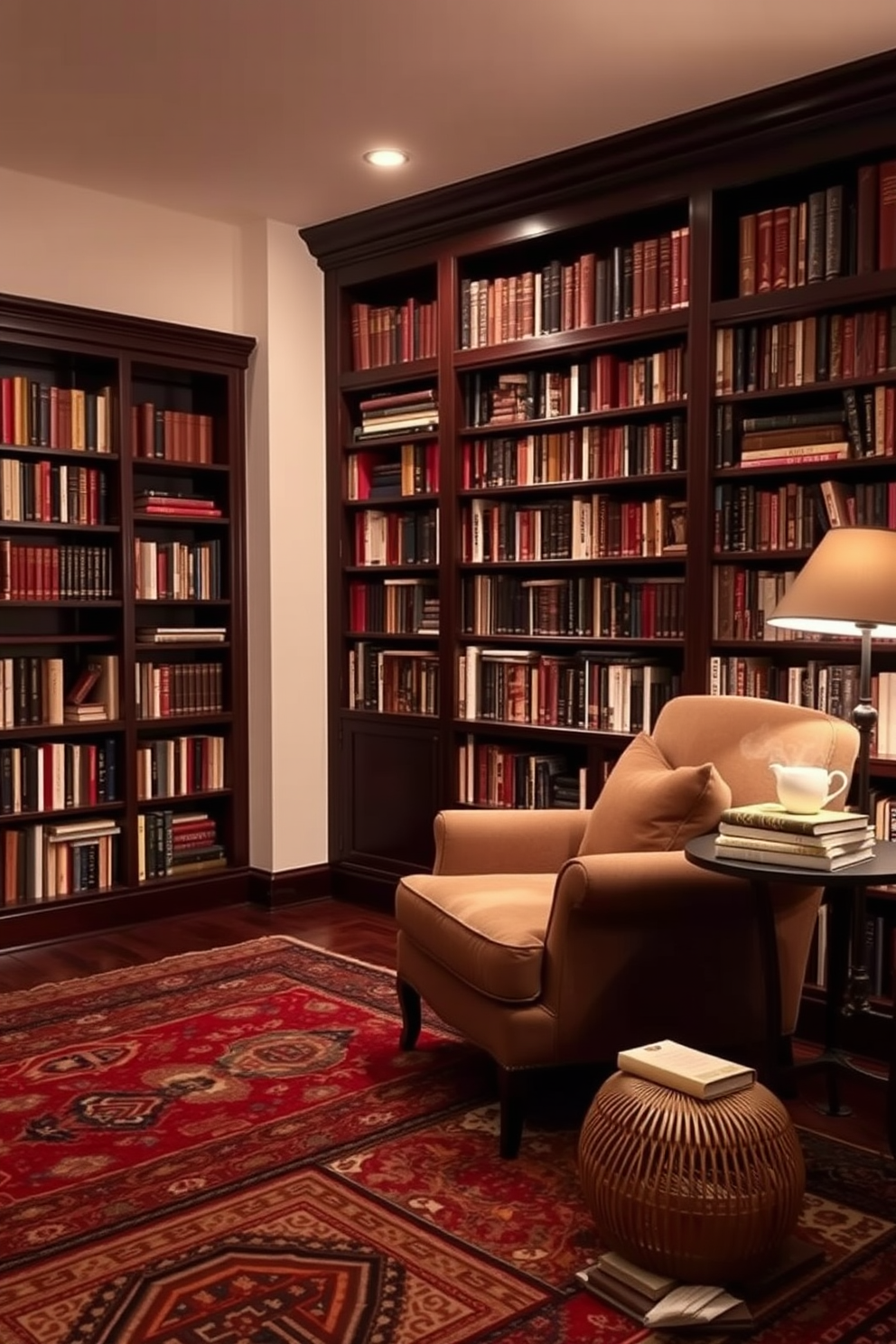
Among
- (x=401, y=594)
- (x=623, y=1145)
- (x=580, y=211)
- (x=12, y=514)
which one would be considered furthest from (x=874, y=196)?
(x=12, y=514)

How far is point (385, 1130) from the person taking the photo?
2857mm

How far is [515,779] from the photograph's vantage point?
4.54 metres

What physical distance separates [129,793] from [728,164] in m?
2.98

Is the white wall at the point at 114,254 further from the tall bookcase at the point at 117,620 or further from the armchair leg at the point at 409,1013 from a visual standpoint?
the armchair leg at the point at 409,1013

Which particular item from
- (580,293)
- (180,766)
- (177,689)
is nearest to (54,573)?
(177,689)

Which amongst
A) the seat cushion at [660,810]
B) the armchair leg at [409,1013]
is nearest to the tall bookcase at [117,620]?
the armchair leg at [409,1013]

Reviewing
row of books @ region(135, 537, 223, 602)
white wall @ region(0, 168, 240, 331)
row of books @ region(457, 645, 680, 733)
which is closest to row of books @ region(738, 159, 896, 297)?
row of books @ region(457, 645, 680, 733)

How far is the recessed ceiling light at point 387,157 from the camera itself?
4129mm

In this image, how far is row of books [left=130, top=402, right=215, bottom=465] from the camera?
15.7 ft

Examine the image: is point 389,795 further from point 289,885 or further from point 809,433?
point 809,433

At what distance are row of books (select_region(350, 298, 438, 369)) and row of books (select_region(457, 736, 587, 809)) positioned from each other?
150 cm

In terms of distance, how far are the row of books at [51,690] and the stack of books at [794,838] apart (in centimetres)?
270

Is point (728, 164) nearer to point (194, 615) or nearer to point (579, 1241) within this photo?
point (194, 615)

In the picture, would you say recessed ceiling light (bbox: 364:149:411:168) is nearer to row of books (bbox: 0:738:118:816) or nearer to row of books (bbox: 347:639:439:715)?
row of books (bbox: 347:639:439:715)
